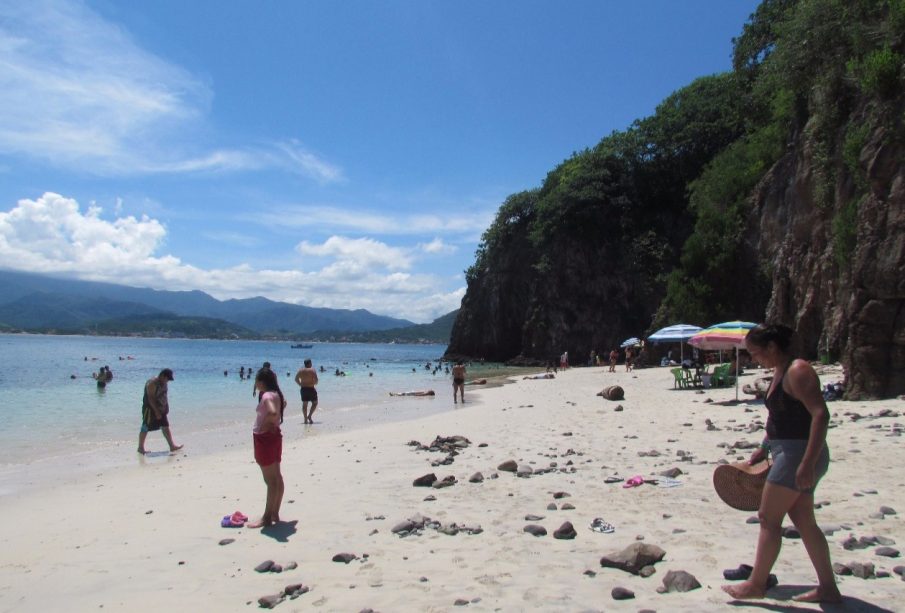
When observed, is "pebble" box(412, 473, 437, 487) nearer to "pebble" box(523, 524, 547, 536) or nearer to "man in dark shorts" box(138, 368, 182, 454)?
"pebble" box(523, 524, 547, 536)

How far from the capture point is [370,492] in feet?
24.7

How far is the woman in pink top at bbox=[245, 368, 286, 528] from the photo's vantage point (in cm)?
631

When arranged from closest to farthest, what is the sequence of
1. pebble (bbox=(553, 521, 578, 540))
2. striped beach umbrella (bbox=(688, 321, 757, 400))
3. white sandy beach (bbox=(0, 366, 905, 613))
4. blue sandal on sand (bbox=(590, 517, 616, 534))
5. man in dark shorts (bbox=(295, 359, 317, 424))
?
white sandy beach (bbox=(0, 366, 905, 613))
pebble (bbox=(553, 521, 578, 540))
blue sandal on sand (bbox=(590, 517, 616, 534))
striped beach umbrella (bbox=(688, 321, 757, 400))
man in dark shorts (bbox=(295, 359, 317, 424))

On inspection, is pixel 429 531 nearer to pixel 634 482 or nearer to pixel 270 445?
pixel 270 445

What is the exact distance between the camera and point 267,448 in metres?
6.53

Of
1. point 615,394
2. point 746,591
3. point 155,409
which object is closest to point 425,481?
point 746,591

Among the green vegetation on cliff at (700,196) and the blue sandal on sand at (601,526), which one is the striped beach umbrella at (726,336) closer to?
the green vegetation on cliff at (700,196)

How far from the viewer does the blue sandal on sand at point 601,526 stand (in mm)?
5504

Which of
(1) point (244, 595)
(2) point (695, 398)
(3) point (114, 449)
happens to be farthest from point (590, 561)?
(2) point (695, 398)

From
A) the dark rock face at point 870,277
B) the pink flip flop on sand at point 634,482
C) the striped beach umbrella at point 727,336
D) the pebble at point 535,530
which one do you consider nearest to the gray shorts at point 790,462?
the pebble at point 535,530

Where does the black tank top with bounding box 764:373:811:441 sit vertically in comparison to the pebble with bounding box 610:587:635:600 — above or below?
above

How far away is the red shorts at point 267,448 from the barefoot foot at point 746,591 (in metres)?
4.44

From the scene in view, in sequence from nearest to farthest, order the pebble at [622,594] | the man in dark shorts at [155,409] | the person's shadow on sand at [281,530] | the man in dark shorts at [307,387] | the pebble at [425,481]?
the pebble at [622,594] → the person's shadow on sand at [281,530] → the pebble at [425,481] → the man in dark shorts at [155,409] → the man in dark shorts at [307,387]

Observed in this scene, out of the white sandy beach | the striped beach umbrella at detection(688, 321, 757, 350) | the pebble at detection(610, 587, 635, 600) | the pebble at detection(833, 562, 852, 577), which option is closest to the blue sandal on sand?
the white sandy beach
